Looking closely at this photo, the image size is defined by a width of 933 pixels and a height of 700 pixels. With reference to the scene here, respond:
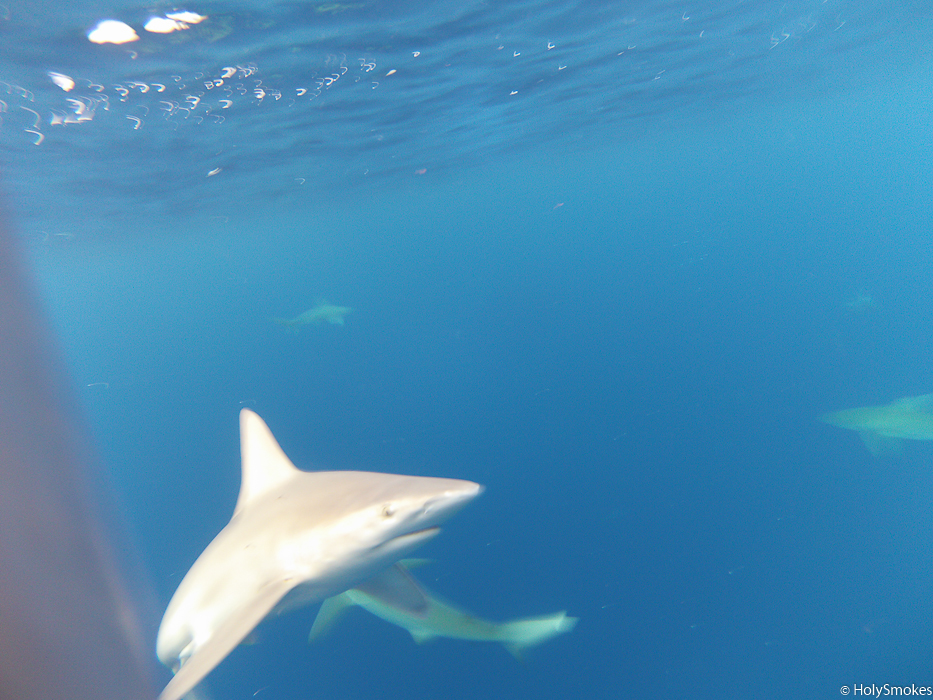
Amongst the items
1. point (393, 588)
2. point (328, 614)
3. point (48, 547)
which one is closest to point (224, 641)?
point (393, 588)

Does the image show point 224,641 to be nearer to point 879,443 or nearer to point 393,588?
point 393,588

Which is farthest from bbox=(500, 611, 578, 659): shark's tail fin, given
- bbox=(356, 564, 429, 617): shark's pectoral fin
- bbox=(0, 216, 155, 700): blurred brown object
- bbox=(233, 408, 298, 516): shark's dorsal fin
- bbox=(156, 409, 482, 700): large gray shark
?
bbox=(0, 216, 155, 700): blurred brown object

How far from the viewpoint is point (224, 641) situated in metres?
2.74

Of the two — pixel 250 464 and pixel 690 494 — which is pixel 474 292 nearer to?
pixel 690 494

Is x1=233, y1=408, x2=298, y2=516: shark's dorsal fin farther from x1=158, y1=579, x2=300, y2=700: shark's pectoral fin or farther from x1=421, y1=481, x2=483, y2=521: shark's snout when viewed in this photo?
x1=421, y1=481, x2=483, y2=521: shark's snout

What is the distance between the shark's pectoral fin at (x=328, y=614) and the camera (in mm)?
5347

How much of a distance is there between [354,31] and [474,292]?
35343 millimetres

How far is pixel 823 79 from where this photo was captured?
92.9 ft

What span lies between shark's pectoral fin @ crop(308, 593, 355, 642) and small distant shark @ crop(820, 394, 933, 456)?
982 cm

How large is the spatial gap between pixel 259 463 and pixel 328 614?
7.05 ft

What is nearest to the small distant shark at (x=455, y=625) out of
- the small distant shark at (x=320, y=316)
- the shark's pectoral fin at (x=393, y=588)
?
the shark's pectoral fin at (x=393, y=588)

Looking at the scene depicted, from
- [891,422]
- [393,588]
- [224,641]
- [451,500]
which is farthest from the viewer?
[891,422]

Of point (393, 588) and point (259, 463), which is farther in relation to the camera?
point (259, 463)

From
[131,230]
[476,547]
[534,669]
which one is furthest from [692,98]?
[131,230]
